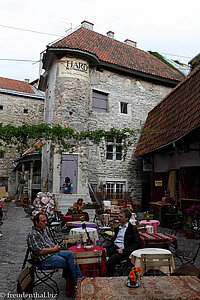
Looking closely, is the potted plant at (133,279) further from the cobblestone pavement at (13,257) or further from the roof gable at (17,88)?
the roof gable at (17,88)

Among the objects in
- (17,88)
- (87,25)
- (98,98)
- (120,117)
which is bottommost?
(120,117)

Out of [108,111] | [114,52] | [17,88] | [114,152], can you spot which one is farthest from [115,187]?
[17,88]

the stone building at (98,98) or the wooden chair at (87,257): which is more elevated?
the stone building at (98,98)

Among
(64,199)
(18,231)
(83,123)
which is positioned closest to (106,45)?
(83,123)

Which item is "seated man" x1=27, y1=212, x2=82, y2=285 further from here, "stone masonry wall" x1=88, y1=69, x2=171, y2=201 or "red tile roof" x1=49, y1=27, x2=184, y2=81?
"red tile roof" x1=49, y1=27, x2=184, y2=81

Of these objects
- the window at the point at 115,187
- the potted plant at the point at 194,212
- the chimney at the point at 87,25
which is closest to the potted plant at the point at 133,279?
the potted plant at the point at 194,212

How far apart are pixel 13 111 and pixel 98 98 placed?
11713 millimetres

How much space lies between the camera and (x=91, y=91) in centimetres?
1683

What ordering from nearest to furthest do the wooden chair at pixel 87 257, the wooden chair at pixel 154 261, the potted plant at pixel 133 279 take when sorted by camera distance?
the potted plant at pixel 133 279 → the wooden chair at pixel 87 257 → the wooden chair at pixel 154 261

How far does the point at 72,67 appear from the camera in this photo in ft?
51.7

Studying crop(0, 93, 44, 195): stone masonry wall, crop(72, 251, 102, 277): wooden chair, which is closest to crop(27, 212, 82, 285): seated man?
crop(72, 251, 102, 277): wooden chair

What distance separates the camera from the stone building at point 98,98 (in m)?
15.3

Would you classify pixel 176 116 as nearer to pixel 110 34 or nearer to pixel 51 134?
pixel 51 134

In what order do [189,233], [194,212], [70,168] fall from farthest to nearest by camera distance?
[70,168]
[194,212]
[189,233]
